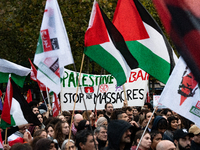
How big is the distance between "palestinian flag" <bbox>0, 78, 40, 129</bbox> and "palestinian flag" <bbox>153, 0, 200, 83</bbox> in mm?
5002

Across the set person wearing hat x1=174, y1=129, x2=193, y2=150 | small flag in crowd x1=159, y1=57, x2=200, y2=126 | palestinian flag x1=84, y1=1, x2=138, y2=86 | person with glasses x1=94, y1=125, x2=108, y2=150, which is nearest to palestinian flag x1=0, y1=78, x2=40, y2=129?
person with glasses x1=94, y1=125, x2=108, y2=150

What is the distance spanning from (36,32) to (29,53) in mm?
5754

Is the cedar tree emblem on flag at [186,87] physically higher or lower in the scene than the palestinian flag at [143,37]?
lower

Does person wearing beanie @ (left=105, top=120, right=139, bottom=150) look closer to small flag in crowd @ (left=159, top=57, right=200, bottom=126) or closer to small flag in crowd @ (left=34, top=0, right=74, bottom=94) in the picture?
small flag in crowd @ (left=159, top=57, right=200, bottom=126)

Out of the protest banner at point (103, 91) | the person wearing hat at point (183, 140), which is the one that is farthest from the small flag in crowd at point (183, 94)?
the protest banner at point (103, 91)

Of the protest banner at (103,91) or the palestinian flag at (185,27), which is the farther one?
the protest banner at (103,91)

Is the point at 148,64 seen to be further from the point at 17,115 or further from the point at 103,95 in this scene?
the point at 103,95

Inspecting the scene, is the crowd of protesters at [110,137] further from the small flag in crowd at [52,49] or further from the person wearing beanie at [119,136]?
the small flag in crowd at [52,49]

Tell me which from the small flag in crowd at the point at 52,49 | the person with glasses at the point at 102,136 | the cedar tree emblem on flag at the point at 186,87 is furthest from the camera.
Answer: the person with glasses at the point at 102,136

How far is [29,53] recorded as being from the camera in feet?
68.2

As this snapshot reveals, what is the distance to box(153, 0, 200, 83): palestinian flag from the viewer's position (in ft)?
2.46

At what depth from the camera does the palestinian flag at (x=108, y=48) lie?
4.93 m

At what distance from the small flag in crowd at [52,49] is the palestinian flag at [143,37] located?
3.27ft

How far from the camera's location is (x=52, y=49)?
5066 millimetres
